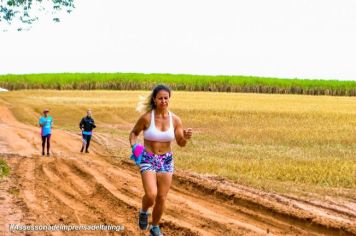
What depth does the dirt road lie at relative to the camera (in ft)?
36.5

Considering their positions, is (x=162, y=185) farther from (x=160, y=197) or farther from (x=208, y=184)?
(x=208, y=184)

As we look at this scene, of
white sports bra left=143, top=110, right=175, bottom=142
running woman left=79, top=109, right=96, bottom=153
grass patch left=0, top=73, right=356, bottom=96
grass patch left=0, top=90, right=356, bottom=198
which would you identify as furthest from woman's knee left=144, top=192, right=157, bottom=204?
grass patch left=0, top=73, right=356, bottom=96

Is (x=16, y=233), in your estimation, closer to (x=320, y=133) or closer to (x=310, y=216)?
(x=310, y=216)

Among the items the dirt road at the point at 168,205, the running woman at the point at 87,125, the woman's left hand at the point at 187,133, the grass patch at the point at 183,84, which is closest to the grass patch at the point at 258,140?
the running woman at the point at 87,125

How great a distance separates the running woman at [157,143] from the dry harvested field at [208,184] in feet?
4.98

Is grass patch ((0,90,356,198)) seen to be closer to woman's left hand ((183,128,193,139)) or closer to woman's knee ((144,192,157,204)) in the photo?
woman's left hand ((183,128,193,139))

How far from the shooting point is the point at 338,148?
29.2 metres

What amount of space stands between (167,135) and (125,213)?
11.1 feet

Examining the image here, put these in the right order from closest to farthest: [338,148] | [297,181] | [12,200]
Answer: [12,200] → [297,181] → [338,148]

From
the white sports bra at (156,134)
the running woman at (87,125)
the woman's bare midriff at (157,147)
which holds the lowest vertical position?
the running woman at (87,125)

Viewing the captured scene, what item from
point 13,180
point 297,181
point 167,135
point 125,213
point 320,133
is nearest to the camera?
point 167,135

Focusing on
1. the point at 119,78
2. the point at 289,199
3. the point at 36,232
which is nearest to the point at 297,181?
the point at 289,199

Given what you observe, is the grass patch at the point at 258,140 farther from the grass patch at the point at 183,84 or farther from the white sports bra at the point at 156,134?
the grass patch at the point at 183,84

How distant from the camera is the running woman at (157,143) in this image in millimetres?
8977
